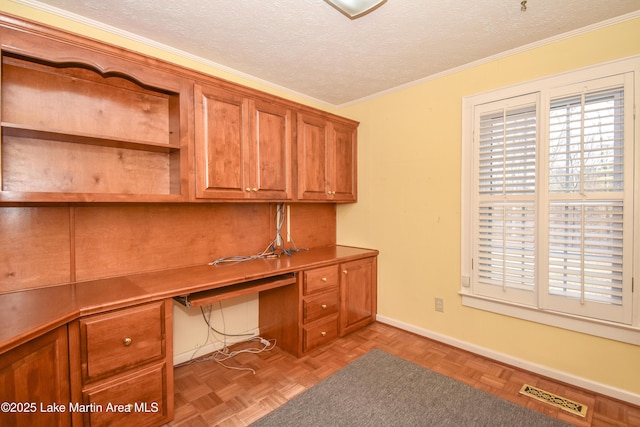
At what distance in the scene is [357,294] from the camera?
298 cm

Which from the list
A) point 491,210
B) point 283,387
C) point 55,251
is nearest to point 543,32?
point 491,210

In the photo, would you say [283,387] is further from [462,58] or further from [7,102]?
[462,58]

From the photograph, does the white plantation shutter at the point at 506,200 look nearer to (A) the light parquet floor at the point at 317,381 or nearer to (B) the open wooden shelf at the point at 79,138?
(A) the light parquet floor at the point at 317,381

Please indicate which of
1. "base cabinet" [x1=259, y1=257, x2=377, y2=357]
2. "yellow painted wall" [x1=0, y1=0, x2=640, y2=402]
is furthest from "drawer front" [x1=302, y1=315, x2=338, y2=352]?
"yellow painted wall" [x1=0, y1=0, x2=640, y2=402]

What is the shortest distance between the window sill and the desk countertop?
1.32m

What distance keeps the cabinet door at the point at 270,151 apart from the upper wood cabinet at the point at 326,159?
161mm

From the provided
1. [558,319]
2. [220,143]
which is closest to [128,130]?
[220,143]

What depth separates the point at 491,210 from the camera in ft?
7.91

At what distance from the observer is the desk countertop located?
125cm

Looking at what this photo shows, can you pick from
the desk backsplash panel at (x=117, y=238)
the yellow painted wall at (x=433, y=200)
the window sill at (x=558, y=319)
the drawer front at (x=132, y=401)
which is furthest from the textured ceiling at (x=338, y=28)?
the drawer front at (x=132, y=401)

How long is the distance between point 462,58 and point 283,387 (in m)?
2.91

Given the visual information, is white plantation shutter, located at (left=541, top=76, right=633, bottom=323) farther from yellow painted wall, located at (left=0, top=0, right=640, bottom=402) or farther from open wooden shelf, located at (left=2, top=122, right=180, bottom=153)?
open wooden shelf, located at (left=2, top=122, right=180, bottom=153)

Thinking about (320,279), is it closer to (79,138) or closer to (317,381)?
(317,381)

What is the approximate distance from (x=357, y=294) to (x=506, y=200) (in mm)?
1579
